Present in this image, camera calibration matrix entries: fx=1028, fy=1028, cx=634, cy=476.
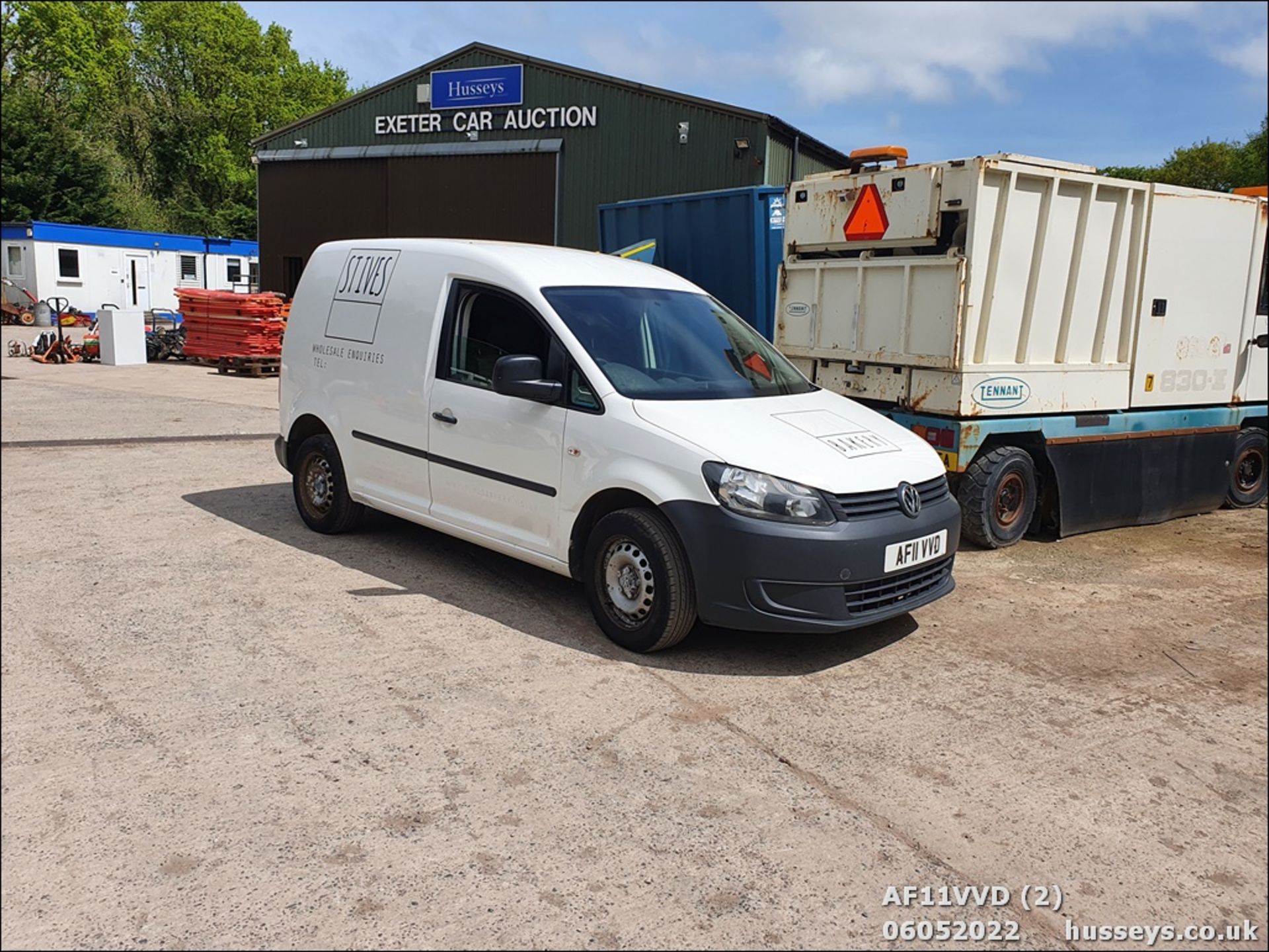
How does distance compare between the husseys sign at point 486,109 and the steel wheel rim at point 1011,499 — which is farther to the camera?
the husseys sign at point 486,109

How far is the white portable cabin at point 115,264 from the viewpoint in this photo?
32.7 metres

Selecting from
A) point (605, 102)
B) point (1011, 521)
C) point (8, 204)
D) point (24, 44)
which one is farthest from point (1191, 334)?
point (24, 44)

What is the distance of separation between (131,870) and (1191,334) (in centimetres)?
843

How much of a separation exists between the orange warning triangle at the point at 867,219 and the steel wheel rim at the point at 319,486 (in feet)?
14.1

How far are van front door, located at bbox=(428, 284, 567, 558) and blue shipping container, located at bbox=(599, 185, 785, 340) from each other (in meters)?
4.01

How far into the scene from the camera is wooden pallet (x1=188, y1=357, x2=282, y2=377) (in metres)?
19.6

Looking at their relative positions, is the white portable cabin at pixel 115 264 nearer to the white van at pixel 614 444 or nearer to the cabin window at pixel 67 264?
the cabin window at pixel 67 264

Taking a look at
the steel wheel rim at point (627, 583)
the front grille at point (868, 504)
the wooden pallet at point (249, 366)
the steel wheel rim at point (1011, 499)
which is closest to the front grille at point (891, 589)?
the front grille at point (868, 504)

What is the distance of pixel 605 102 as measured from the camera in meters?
20.3

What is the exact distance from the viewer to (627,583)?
5.10m

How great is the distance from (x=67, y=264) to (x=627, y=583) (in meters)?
34.7

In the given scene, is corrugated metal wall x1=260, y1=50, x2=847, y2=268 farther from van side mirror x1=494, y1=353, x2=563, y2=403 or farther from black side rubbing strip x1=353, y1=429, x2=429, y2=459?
van side mirror x1=494, y1=353, x2=563, y2=403

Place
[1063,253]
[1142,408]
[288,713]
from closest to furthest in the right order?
[288,713]
[1063,253]
[1142,408]

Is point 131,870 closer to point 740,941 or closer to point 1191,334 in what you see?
point 740,941
